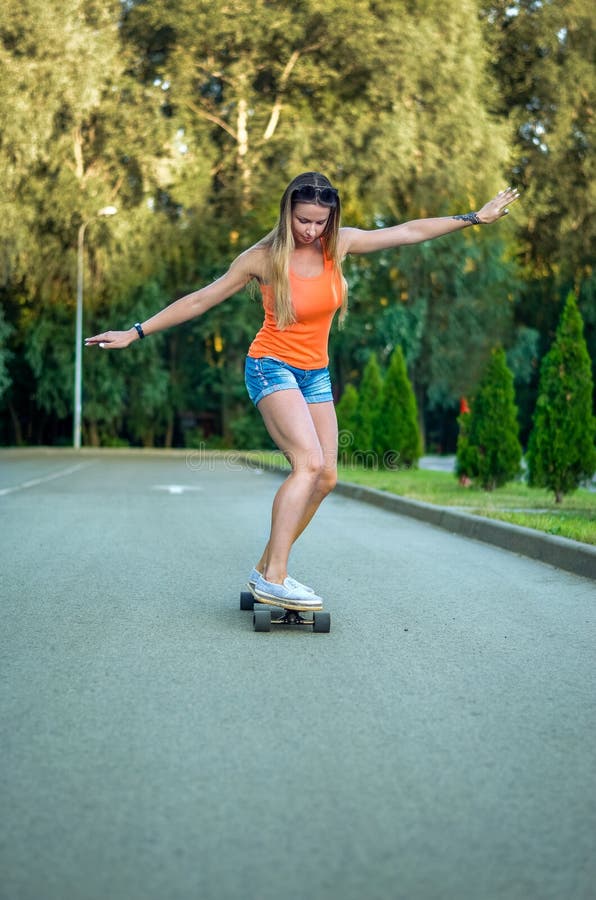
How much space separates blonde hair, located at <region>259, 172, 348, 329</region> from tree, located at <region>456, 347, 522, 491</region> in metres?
10.5

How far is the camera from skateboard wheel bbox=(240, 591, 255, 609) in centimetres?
691

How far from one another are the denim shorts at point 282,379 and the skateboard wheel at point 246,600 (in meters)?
1.12

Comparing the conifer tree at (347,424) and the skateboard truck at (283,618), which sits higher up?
the conifer tree at (347,424)

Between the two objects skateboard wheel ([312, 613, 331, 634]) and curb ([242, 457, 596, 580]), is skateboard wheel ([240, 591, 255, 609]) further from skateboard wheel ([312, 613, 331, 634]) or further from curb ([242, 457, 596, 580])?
curb ([242, 457, 596, 580])

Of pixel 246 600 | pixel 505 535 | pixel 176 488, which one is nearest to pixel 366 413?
pixel 176 488

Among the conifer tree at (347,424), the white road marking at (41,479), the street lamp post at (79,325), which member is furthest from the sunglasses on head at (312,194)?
the street lamp post at (79,325)

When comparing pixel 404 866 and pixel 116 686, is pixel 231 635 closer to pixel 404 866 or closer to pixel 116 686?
pixel 116 686

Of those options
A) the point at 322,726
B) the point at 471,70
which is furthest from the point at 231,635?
the point at 471,70

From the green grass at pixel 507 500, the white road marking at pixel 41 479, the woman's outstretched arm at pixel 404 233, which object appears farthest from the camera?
the white road marking at pixel 41 479

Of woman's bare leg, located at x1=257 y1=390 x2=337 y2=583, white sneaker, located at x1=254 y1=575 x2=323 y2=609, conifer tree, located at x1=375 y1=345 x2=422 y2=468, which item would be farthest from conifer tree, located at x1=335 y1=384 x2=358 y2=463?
white sneaker, located at x1=254 y1=575 x2=323 y2=609

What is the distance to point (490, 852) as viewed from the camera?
123 inches

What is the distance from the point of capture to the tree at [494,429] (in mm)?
16625

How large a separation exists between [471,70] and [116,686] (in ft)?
110

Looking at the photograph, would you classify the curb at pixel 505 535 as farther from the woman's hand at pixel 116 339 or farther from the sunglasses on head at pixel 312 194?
the woman's hand at pixel 116 339
